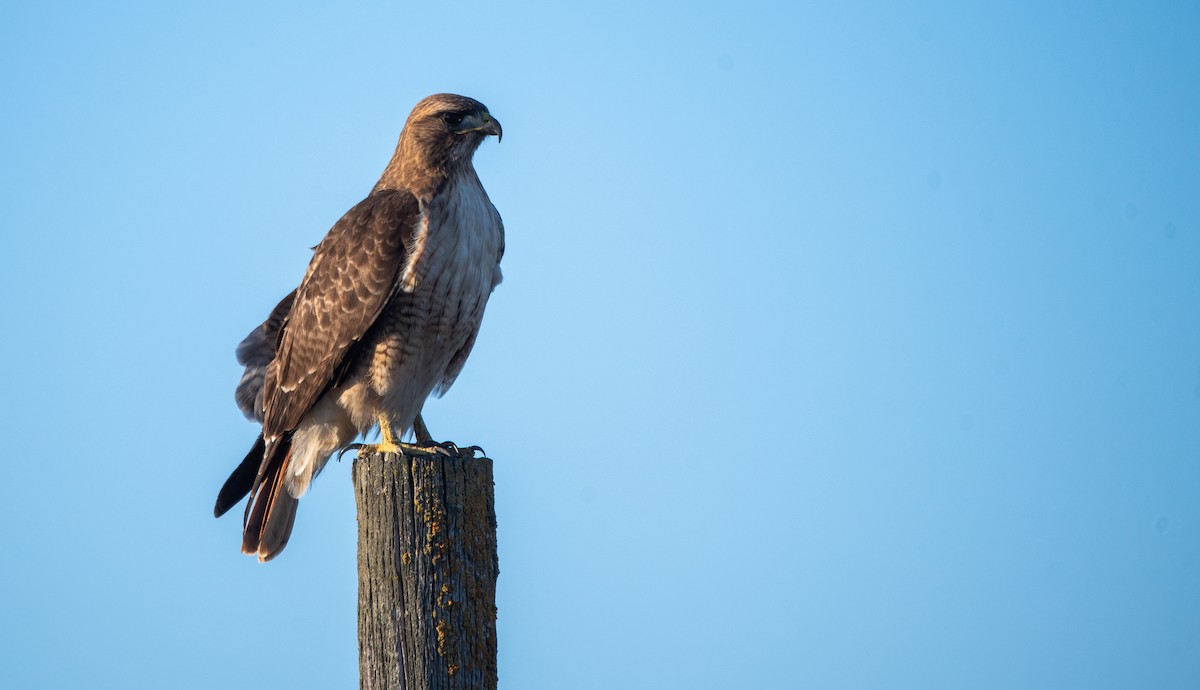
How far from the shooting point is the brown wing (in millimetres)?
4836

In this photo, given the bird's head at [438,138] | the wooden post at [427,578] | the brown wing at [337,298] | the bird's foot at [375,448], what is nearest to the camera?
the wooden post at [427,578]

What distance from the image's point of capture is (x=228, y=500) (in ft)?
16.8

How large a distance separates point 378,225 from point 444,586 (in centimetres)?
196

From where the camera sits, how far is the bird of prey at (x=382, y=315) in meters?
4.86

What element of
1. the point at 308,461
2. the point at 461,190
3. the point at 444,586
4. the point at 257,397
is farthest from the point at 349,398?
the point at 444,586

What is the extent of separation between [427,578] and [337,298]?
1.86 m

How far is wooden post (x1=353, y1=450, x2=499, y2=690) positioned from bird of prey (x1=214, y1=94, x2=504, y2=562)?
1.15 metres

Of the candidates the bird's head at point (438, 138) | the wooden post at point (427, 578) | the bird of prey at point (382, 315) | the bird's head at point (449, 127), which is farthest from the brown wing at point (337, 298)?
the wooden post at point (427, 578)

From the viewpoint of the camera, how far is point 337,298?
4949mm

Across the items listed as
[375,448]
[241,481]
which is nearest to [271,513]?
[241,481]

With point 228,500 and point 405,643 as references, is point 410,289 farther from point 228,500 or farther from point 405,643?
point 405,643

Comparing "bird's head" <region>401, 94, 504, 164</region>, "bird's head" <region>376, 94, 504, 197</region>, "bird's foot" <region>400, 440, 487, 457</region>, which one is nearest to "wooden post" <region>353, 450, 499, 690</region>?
"bird's foot" <region>400, 440, 487, 457</region>

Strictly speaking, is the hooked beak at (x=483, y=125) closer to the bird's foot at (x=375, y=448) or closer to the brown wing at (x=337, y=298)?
the brown wing at (x=337, y=298)

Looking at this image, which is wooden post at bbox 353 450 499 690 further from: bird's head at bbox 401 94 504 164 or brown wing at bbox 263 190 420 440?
bird's head at bbox 401 94 504 164
